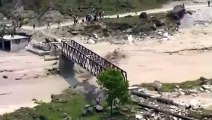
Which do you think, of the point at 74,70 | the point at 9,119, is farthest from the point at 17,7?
the point at 9,119

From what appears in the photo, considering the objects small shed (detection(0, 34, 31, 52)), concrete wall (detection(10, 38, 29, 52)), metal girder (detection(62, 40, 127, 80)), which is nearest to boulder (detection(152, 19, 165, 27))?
small shed (detection(0, 34, 31, 52))

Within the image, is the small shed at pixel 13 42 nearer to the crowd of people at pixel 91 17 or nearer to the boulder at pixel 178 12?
the crowd of people at pixel 91 17

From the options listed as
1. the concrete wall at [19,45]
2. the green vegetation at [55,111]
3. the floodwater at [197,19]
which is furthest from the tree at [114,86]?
the floodwater at [197,19]

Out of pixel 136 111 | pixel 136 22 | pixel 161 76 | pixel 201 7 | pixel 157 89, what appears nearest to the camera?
pixel 136 111

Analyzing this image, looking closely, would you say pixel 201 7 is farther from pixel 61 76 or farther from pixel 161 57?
pixel 61 76

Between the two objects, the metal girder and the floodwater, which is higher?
the floodwater

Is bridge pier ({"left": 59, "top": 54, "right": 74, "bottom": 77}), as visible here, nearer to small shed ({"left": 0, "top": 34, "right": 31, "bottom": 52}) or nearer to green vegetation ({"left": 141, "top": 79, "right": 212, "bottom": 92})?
green vegetation ({"left": 141, "top": 79, "right": 212, "bottom": 92})

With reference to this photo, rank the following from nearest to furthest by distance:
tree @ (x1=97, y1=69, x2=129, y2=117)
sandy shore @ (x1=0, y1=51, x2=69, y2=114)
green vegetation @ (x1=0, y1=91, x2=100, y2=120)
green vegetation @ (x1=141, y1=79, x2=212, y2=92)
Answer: tree @ (x1=97, y1=69, x2=129, y2=117)
green vegetation @ (x1=0, y1=91, x2=100, y2=120)
sandy shore @ (x1=0, y1=51, x2=69, y2=114)
green vegetation @ (x1=141, y1=79, x2=212, y2=92)
